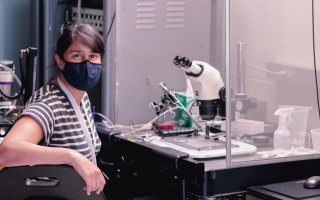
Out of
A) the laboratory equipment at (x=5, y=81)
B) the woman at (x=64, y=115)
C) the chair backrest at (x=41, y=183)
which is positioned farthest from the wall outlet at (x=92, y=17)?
the chair backrest at (x=41, y=183)

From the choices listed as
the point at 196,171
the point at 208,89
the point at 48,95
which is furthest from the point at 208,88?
the point at 48,95

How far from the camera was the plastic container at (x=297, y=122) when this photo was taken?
223 cm

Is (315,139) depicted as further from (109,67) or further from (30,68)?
(30,68)

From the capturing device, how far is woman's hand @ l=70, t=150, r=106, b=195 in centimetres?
149

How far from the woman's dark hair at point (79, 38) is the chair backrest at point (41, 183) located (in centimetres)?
66

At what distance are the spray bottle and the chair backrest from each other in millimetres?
944

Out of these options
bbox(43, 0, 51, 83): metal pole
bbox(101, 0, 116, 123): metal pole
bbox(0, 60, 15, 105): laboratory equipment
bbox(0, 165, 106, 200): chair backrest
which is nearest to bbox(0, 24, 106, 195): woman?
bbox(0, 165, 106, 200): chair backrest

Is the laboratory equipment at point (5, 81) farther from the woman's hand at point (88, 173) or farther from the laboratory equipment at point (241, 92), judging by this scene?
the woman's hand at point (88, 173)

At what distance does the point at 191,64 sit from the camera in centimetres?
233

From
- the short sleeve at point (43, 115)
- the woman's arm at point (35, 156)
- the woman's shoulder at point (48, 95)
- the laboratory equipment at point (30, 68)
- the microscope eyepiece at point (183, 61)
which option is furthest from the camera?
the laboratory equipment at point (30, 68)

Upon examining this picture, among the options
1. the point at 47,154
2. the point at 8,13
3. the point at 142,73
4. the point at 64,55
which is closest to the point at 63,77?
the point at 64,55

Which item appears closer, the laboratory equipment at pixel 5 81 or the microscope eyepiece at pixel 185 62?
the microscope eyepiece at pixel 185 62

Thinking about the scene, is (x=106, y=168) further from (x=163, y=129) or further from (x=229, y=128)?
(x=229, y=128)

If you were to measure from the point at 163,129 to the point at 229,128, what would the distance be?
49 centimetres
